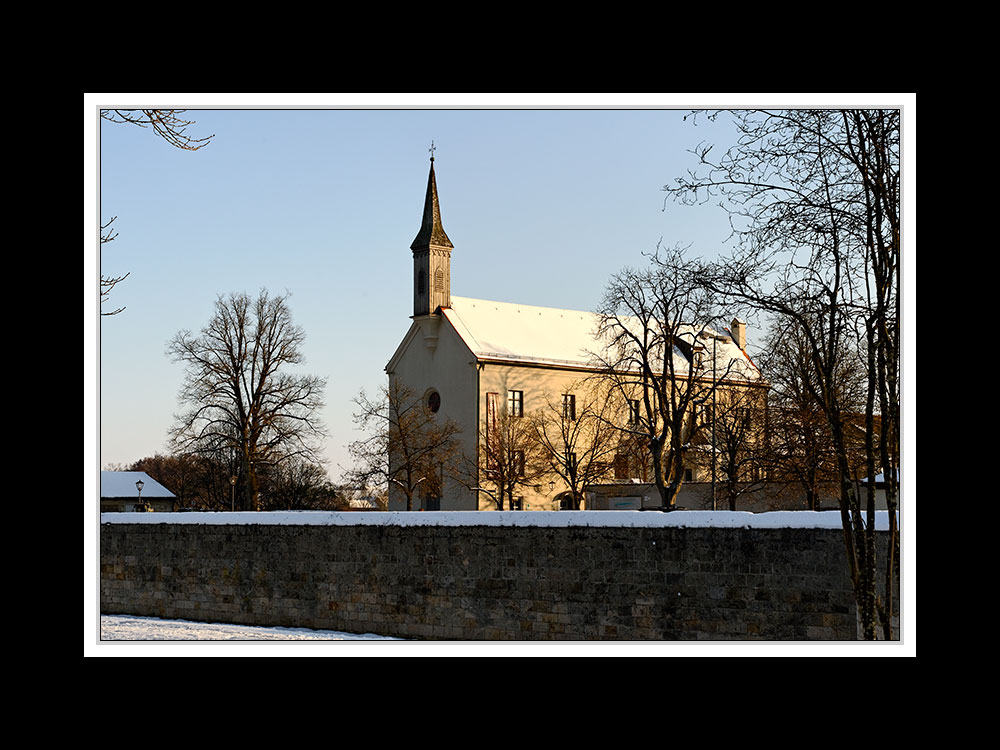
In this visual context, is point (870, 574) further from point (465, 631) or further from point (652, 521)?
point (465, 631)

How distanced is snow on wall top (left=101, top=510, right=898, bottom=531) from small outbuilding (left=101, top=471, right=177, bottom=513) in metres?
25.2

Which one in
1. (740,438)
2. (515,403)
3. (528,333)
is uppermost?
(528,333)

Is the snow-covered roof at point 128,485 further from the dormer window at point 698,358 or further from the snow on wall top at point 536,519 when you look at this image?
the snow on wall top at point 536,519

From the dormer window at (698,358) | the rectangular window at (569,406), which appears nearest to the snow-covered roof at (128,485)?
the rectangular window at (569,406)

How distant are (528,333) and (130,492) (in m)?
17.6

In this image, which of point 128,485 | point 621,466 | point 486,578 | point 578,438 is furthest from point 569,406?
point 486,578

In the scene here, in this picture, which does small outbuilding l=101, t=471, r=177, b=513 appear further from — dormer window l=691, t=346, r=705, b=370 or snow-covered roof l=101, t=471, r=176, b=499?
dormer window l=691, t=346, r=705, b=370

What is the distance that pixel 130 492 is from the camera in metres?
48.8

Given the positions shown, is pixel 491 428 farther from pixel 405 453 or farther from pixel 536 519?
pixel 536 519

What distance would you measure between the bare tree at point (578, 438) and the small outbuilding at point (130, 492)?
53.2 feet

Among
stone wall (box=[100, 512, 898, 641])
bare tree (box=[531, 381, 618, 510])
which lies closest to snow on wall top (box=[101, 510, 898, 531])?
stone wall (box=[100, 512, 898, 641])

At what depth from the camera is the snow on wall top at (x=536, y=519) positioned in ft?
50.3

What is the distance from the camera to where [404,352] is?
160 ft
